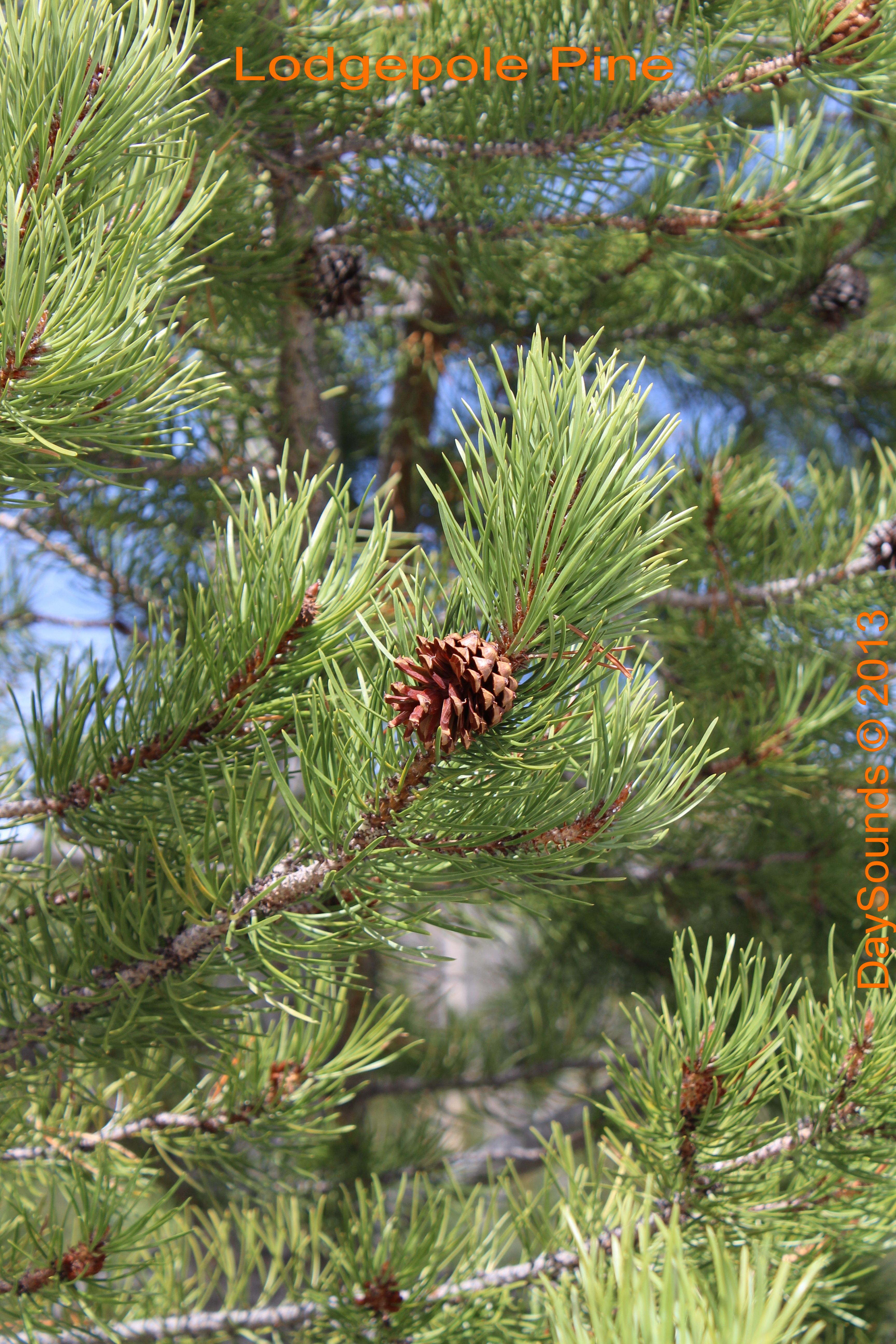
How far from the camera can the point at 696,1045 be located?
29 centimetres

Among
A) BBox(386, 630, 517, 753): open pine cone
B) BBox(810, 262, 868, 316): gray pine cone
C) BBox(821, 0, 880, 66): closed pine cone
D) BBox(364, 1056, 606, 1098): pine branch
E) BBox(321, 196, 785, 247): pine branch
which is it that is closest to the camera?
BBox(386, 630, 517, 753): open pine cone

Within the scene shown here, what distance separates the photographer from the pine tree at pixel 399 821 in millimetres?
204

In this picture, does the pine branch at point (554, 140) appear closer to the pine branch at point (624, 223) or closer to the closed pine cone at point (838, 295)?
the pine branch at point (624, 223)

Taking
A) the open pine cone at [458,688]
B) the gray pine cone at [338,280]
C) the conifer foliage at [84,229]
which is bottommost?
the open pine cone at [458,688]

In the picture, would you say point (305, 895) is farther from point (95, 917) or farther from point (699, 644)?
point (699, 644)

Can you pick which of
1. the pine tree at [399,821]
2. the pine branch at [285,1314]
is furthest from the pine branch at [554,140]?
the pine branch at [285,1314]

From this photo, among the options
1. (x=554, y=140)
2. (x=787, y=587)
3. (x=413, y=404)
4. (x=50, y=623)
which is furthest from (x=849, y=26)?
(x=50, y=623)

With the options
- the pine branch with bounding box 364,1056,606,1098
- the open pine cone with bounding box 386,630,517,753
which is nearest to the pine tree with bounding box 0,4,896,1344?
the open pine cone with bounding box 386,630,517,753

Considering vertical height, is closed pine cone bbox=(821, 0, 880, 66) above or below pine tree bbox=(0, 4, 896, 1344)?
above

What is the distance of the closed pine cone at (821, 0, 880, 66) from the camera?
0.32 m

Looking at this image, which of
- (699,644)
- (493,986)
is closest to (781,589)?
(699,644)

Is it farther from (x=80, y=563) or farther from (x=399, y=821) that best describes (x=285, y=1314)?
(x=80, y=563)

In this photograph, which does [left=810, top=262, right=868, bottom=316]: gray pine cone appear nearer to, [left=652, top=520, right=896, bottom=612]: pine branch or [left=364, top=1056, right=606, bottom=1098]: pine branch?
[left=652, top=520, right=896, bottom=612]: pine branch

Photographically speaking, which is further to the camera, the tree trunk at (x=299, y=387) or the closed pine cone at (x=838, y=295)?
the closed pine cone at (x=838, y=295)
